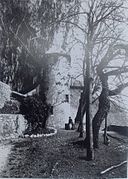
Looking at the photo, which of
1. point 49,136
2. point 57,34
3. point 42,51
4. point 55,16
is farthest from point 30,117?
point 55,16

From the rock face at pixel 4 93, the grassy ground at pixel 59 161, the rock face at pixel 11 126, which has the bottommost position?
the grassy ground at pixel 59 161

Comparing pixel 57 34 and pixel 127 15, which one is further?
pixel 57 34

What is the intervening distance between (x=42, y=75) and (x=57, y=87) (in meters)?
1.32

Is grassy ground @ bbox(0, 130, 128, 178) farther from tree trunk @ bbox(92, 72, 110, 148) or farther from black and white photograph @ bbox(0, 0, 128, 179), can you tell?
tree trunk @ bbox(92, 72, 110, 148)

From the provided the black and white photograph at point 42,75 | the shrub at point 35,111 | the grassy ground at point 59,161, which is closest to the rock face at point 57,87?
the shrub at point 35,111

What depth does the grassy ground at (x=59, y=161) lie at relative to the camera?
428cm

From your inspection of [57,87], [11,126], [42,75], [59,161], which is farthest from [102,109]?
[57,87]

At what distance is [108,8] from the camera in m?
5.64

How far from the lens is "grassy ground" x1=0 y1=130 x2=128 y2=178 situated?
14.0 ft

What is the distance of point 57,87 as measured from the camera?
9.58 metres

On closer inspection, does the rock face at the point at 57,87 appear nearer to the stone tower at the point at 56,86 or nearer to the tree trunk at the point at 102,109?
the stone tower at the point at 56,86

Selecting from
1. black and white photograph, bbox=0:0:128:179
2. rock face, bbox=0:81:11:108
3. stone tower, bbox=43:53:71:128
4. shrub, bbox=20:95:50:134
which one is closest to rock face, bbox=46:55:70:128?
stone tower, bbox=43:53:71:128

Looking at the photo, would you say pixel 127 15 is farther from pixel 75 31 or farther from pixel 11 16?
pixel 11 16

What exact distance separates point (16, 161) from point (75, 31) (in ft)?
11.0
